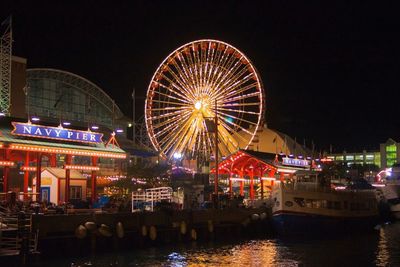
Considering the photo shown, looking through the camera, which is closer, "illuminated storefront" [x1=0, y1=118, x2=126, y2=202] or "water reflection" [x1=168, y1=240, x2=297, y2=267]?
"water reflection" [x1=168, y1=240, x2=297, y2=267]

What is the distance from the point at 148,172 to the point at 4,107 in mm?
19127

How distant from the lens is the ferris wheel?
6562 cm

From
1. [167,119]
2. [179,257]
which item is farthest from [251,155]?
[179,257]

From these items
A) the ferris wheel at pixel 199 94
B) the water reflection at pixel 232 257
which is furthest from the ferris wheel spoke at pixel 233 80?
the water reflection at pixel 232 257

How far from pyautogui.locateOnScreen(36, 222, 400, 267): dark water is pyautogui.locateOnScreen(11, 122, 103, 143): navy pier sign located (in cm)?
1041

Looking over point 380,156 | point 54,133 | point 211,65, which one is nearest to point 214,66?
point 211,65

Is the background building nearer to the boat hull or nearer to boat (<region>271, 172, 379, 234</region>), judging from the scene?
boat (<region>271, 172, 379, 234</region>)

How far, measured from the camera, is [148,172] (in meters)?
63.9

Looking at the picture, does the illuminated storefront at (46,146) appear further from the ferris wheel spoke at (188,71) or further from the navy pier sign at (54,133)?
the ferris wheel spoke at (188,71)

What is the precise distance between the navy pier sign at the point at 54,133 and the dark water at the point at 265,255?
10406 millimetres

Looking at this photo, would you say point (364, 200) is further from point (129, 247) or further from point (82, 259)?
point (82, 259)

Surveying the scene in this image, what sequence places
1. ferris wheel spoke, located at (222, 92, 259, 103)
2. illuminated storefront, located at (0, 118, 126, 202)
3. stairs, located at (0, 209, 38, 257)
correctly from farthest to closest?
ferris wheel spoke, located at (222, 92, 259, 103)
illuminated storefront, located at (0, 118, 126, 202)
stairs, located at (0, 209, 38, 257)

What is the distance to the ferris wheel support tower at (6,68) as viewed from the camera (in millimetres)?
66188

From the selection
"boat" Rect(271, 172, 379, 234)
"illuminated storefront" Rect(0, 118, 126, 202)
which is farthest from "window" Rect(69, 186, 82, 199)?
"boat" Rect(271, 172, 379, 234)
